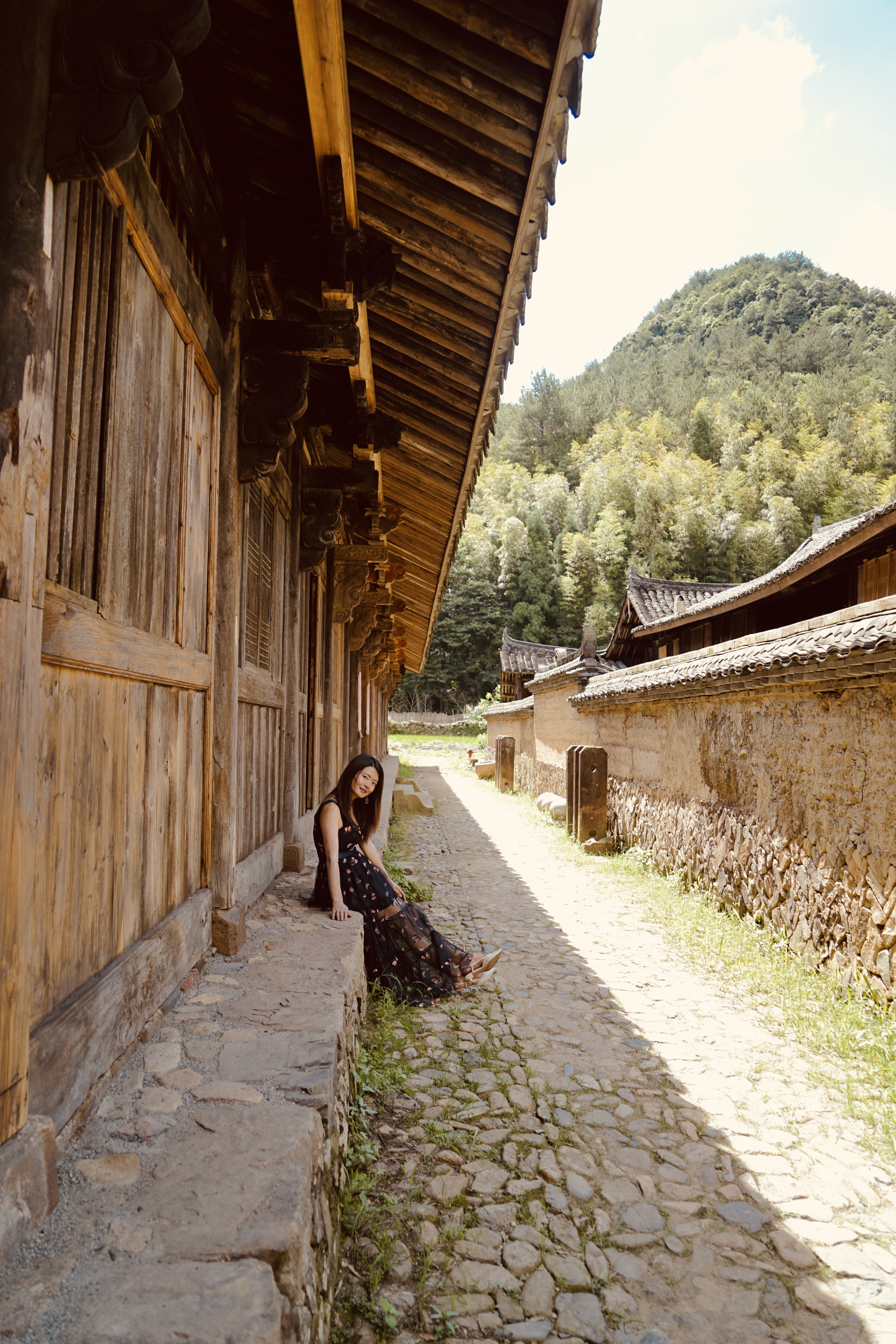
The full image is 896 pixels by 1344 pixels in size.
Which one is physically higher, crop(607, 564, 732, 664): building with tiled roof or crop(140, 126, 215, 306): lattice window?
crop(607, 564, 732, 664): building with tiled roof

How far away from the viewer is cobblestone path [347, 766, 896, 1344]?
2090 mm

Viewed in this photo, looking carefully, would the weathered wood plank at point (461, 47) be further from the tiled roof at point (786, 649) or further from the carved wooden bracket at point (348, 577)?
the carved wooden bracket at point (348, 577)

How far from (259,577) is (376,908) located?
1955 millimetres

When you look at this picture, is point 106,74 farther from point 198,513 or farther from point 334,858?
point 334,858

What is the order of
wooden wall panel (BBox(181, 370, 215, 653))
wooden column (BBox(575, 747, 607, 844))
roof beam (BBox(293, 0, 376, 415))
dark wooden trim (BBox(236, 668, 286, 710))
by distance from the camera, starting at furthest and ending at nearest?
wooden column (BBox(575, 747, 607, 844)) < dark wooden trim (BBox(236, 668, 286, 710)) < wooden wall panel (BBox(181, 370, 215, 653)) < roof beam (BBox(293, 0, 376, 415))

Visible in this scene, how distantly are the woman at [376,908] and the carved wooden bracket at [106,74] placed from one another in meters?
3.22

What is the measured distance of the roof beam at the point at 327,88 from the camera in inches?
73.8

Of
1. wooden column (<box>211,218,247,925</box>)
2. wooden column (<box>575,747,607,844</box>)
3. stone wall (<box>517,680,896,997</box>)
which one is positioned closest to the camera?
wooden column (<box>211,218,247,925</box>)

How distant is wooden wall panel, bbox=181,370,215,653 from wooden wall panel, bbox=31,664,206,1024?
0.31 meters

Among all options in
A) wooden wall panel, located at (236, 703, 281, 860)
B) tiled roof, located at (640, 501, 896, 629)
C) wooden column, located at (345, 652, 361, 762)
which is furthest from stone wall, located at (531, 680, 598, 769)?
wooden wall panel, located at (236, 703, 281, 860)

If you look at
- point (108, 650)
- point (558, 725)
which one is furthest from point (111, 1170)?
point (558, 725)

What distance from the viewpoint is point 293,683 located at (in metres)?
5.12

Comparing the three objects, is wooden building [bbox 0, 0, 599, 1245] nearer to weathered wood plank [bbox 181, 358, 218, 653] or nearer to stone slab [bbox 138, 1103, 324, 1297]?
weathered wood plank [bbox 181, 358, 218, 653]

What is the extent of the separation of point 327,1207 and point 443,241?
3.25m
